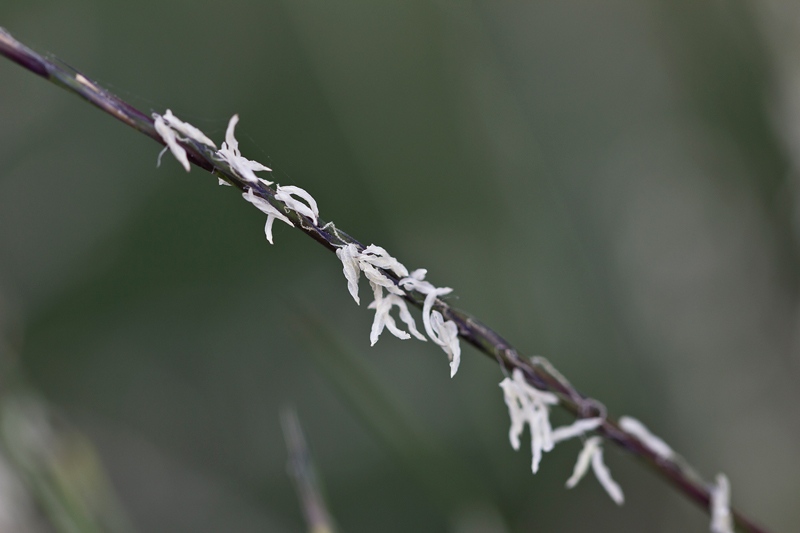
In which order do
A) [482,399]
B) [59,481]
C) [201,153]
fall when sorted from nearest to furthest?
[201,153] → [59,481] → [482,399]

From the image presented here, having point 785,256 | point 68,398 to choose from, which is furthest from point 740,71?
point 68,398

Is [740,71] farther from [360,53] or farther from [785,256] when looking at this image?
[360,53]

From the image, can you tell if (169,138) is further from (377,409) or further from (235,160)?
(377,409)

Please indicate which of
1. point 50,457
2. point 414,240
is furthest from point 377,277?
point 414,240

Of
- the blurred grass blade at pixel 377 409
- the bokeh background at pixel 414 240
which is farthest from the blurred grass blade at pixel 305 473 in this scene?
the bokeh background at pixel 414 240

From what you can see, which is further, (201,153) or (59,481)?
(59,481)

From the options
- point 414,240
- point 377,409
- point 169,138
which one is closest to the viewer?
point 169,138

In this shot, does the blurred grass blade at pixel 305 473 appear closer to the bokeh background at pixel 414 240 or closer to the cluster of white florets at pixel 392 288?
the cluster of white florets at pixel 392 288
